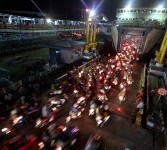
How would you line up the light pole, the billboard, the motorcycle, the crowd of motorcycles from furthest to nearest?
the light pole → the billboard → the motorcycle → the crowd of motorcycles

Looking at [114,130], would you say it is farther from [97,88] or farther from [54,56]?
[54,56]

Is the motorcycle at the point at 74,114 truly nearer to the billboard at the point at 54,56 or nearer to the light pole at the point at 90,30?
the billboard at the point at 54,56

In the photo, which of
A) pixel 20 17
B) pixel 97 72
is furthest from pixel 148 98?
pixel 20 17

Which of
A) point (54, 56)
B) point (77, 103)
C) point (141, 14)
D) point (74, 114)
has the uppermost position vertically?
point (141, 14)

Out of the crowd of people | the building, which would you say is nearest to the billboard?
the crowd of people

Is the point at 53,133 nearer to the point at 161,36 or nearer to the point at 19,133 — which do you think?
the point at 19,133

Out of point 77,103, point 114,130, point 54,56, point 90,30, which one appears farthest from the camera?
point 90,30

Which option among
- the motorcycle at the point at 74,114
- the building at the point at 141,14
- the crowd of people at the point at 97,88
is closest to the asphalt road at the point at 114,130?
the motorcycle at the point at 74,114

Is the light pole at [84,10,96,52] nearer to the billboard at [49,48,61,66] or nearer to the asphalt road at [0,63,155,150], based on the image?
the billboard at [49,48,61,66]

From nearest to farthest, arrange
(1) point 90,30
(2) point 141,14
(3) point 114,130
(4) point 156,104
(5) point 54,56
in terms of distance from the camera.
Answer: (3) point 114,130 < (4) point 156,104 < (5) point 54,56 < (1) point 90,30 < (2) point 141,14

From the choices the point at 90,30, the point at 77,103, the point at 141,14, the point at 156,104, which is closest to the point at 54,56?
the point at 90,30

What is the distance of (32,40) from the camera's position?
39594mm

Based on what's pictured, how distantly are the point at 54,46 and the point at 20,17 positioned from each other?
1047 inches

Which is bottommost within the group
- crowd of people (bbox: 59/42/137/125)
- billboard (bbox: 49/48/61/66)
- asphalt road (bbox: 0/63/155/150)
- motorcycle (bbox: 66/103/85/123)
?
asphalt road (bbox: 0/63/155/150)
